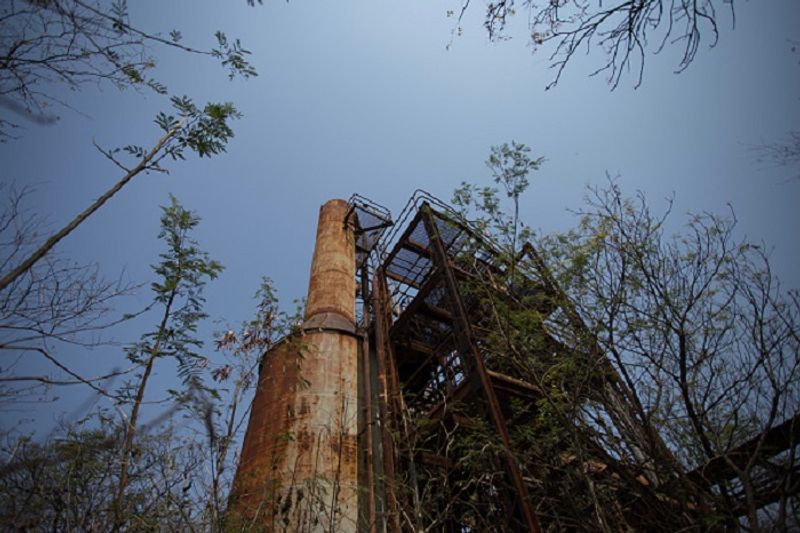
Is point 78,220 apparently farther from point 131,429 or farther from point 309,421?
point 309,421

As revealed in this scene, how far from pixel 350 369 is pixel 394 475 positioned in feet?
8.37

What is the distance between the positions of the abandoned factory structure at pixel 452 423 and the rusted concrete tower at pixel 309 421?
0.03 metres

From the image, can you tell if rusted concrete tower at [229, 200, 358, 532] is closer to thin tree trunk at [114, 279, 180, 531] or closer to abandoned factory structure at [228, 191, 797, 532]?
abandoned factory structure at [228, 191, 797, 532]

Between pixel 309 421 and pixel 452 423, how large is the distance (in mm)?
2787

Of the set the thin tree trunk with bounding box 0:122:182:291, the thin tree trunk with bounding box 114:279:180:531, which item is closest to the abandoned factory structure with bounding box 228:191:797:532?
the thin tree trunk with bounding box 114:279:180:531

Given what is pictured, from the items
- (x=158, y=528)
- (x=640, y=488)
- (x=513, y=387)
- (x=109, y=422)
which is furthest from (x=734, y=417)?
(x=109, y=422)

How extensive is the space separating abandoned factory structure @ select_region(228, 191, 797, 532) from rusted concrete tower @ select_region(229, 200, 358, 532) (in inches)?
1.4

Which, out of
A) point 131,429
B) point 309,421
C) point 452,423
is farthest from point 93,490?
point 452,423

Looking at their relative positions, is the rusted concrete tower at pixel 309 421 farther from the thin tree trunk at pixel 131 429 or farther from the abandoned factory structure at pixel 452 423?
the thin tree trunk at pixel 131 429

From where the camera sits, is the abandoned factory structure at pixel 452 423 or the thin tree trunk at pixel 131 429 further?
the abandoned factory structure at pixel 452 423

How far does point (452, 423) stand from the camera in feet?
24.9

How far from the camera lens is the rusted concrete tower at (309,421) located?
5.80m

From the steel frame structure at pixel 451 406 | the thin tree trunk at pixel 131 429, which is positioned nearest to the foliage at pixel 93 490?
the thin tree trunk at pixel 131 429

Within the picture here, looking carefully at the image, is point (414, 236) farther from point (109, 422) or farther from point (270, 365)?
point (109, 422)
